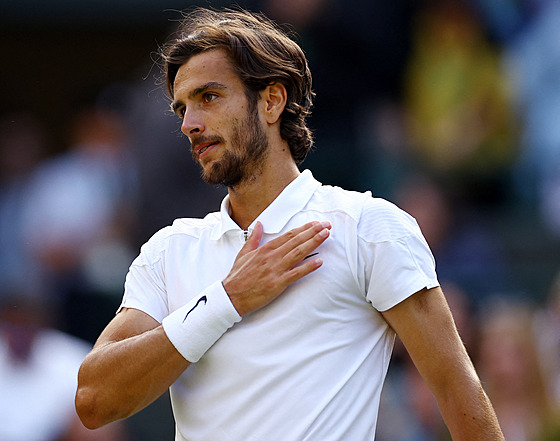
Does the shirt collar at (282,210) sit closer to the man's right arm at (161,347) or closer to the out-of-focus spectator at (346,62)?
the man's right arm at (161,347)

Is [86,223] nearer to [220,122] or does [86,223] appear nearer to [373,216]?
[220,122]

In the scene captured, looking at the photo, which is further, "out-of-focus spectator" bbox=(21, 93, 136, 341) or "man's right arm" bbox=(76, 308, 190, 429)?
"out-of-focus spectator" bbox=(21, 93, 136, 341)

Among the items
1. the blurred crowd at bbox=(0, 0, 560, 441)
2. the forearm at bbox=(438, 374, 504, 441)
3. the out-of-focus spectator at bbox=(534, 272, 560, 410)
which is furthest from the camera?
the blurred crowd at bbox=(0, 0, 560, 441)

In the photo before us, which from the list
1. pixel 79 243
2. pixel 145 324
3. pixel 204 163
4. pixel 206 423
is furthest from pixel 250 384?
pixel 79 243

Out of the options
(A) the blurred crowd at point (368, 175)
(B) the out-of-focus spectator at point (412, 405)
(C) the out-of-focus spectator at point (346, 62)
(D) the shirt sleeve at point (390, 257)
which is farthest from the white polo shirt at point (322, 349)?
(C) the out-of-focus spectator at point (346, 62)

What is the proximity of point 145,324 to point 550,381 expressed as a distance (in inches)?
113

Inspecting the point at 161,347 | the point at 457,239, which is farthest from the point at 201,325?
the point at 457,239

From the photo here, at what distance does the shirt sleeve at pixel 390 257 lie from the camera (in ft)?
7.54

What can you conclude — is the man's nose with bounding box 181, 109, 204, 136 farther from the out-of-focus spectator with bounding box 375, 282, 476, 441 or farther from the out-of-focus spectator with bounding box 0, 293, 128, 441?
the out-of-focus spectator with bounding box 0, 293, 128, 441

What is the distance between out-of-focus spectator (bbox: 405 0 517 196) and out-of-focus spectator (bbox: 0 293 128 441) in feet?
8.70

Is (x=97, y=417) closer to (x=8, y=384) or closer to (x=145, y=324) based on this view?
(x=145, y=324)

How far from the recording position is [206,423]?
92.4 inches

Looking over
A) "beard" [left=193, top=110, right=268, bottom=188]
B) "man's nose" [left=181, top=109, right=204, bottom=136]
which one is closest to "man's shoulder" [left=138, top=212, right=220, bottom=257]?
"beard" [left=193, top=110, right=268, bottom=188]

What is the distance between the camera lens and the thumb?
242 cm
